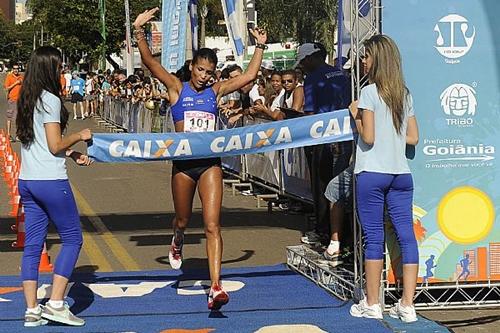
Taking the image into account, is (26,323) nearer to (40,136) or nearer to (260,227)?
(40,136)

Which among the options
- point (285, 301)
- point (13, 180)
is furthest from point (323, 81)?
point (13, 180)

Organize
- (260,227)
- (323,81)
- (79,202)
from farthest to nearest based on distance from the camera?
(79,202) → (260,227) → (323,81)

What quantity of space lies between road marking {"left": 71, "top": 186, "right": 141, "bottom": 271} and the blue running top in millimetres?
2349

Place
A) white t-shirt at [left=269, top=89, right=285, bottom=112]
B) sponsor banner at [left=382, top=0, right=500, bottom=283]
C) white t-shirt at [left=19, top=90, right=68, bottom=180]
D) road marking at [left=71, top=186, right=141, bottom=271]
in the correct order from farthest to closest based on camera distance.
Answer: white t-shirt at [left=269, top=89, right=285, bottom=112] → road marking at [left=71, top=186, right=141, bottom=271] → sponsor banner at [left=382, top=0, right=500, bottom=283] → white t-shirt at [left=19, top=90, right=68, bottom=180]

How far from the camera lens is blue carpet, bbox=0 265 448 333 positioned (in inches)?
277

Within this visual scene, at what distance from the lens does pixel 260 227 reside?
12.4 meters

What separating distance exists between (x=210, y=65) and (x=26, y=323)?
2498mm

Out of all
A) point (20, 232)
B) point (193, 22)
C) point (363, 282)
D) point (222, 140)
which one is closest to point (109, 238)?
point (20, 232)

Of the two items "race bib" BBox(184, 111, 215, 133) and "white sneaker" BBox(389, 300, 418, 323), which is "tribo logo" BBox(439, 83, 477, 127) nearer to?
"white sneaker" BBox(389, 300, 418, 323)

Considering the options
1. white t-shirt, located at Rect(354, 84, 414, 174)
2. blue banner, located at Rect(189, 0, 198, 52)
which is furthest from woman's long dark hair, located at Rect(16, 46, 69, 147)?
blue banner, located at Rect(189, 0, 198, 52)

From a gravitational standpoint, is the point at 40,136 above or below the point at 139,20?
below

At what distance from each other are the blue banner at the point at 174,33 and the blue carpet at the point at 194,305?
10.3 metres

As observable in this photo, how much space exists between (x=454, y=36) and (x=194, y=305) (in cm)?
297

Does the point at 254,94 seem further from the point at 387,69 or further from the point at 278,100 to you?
the point at 387,69
